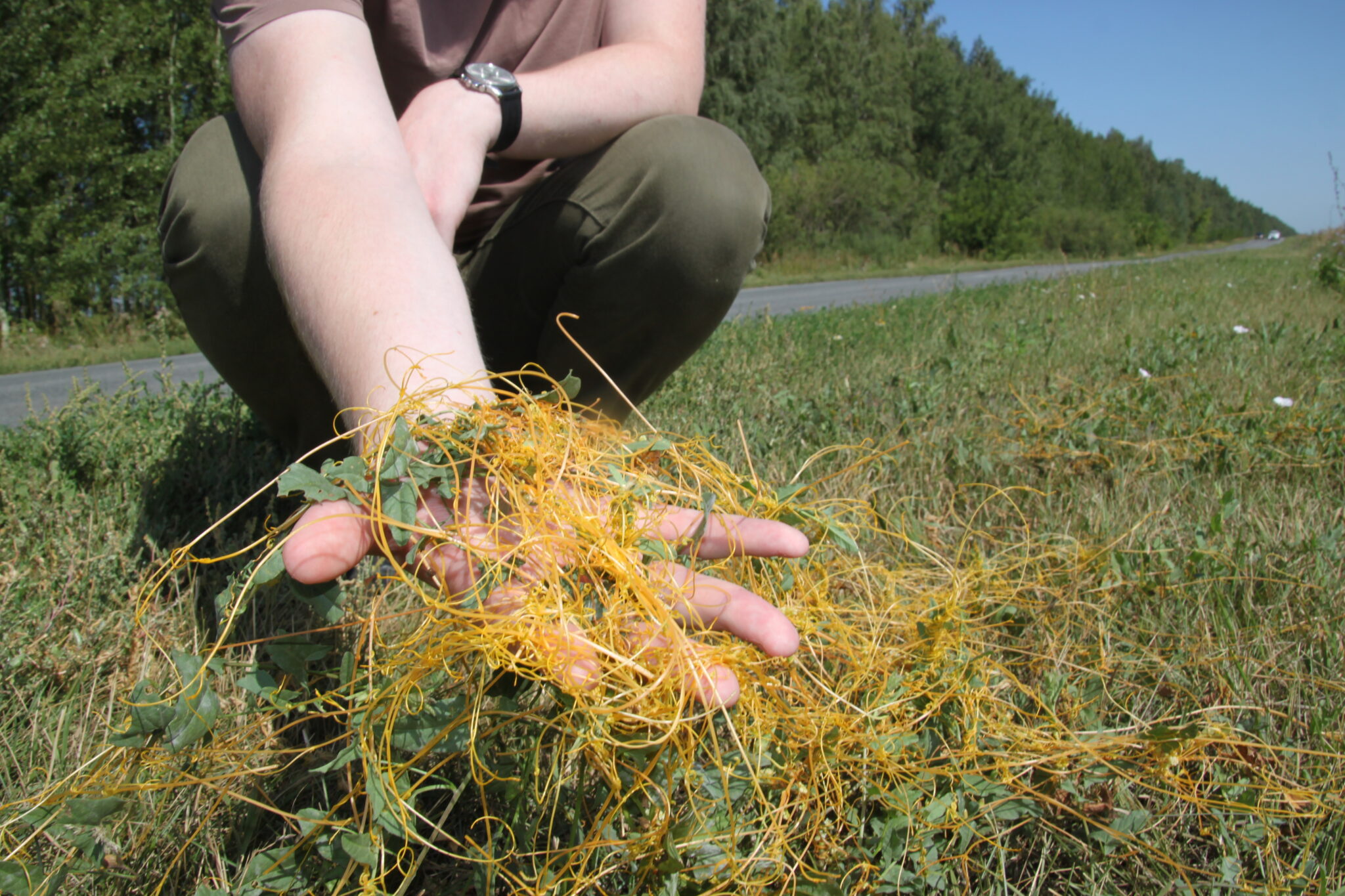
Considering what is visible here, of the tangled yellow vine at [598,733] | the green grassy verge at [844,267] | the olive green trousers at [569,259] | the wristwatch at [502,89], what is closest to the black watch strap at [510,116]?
the wristwatch at [502,89]

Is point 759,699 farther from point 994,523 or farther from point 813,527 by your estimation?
point 994,523

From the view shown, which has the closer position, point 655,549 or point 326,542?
point 326,542

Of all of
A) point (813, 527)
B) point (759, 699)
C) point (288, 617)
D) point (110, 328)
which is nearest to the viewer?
point (759, 699)

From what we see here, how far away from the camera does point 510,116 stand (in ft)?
5.32

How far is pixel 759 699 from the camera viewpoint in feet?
3.76

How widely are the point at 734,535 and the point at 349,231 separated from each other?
69 cm

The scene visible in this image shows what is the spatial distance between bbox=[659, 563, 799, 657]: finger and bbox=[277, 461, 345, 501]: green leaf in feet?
1.38

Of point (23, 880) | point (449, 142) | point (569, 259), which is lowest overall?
point (23, 880)

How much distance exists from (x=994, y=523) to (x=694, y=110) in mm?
1377

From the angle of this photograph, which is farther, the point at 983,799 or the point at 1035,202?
the point at 1035,202

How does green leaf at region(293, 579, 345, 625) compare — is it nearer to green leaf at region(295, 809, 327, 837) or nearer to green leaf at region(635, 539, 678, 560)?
green leaf at region(295, 809, 327, 837)

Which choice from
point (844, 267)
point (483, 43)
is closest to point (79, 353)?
point (483, 43)

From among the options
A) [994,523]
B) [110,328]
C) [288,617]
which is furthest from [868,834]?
[110,328]

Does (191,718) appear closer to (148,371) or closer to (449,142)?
(449,142)
